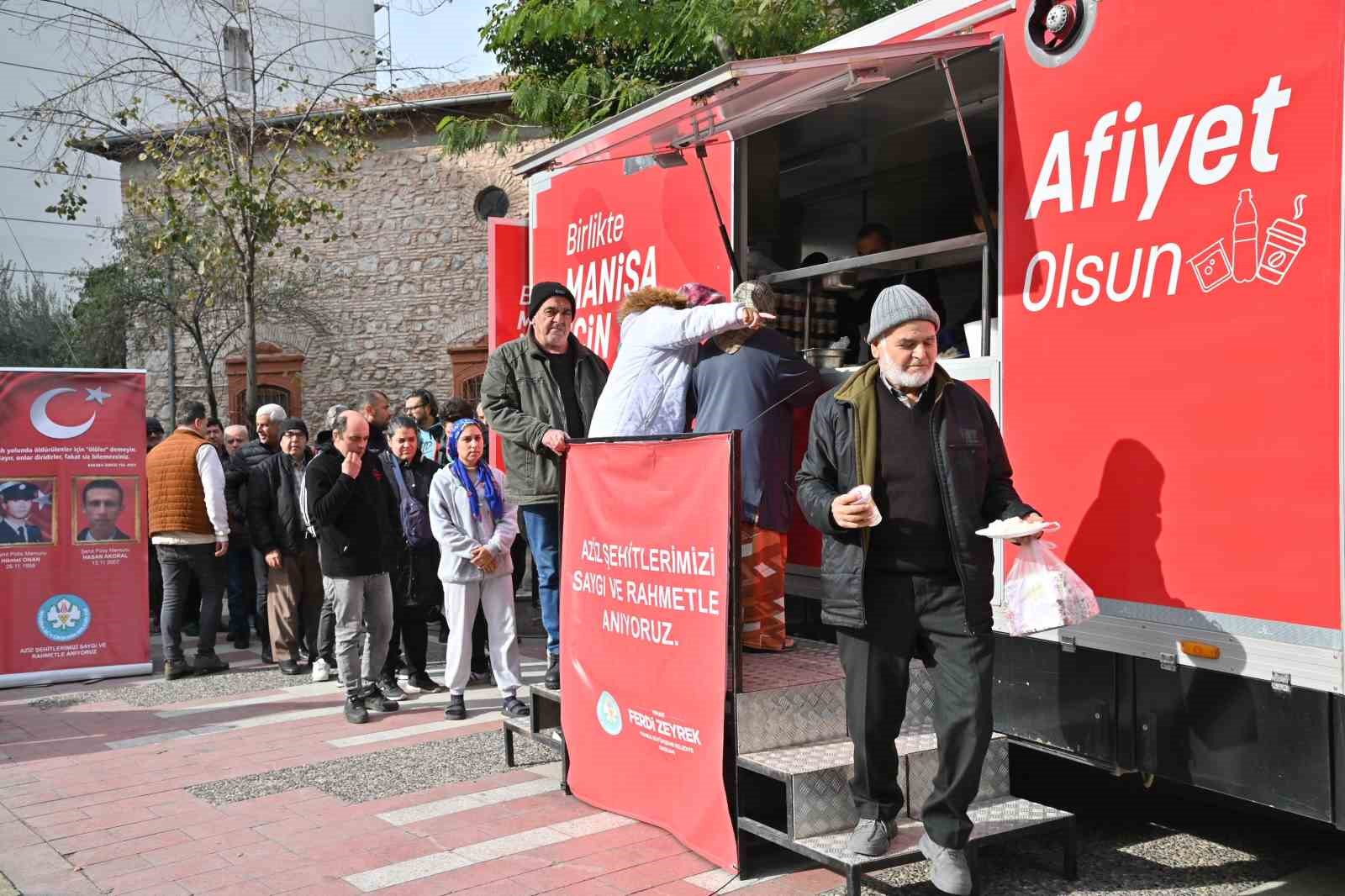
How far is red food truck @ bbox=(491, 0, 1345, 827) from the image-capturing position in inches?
133

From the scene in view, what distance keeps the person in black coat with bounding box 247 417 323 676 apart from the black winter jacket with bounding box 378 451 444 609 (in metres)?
1.02

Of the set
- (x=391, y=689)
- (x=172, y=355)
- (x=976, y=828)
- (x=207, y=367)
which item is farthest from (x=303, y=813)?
(x=172, y=355)

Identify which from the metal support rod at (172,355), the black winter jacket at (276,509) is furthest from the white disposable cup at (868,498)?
the metal support rod at (172,355)

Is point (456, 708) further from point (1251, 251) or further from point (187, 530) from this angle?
point (1251, 251)

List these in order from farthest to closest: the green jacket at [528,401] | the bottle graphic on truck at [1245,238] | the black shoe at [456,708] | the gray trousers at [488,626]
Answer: the black shoe at [456,708] < the gray trousers at [488,626] < the green jacket at [528,401] < the bottle graphic on truck at [1245,238]

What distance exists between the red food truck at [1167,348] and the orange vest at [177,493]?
5120mm

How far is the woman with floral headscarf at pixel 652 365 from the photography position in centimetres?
519

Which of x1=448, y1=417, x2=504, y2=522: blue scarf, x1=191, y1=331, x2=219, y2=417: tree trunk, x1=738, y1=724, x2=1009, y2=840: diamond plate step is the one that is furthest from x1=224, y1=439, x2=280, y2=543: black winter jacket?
x1=191, y1=331, x2=219, y2=417: tree trunk

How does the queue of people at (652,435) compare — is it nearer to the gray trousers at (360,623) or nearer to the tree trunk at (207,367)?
the gray trousers at (360,623)

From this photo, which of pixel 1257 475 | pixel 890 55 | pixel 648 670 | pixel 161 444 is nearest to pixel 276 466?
pixel 161 444

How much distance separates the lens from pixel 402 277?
72.2ft

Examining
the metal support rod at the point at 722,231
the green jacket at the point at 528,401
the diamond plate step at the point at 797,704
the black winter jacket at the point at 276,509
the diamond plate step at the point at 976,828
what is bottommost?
the diamond plate step at the point at 976,828

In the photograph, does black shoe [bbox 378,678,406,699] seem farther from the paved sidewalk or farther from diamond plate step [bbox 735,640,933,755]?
diamond plate step [bbox 735,640,933,755]

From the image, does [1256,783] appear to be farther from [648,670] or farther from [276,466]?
[276,466]
